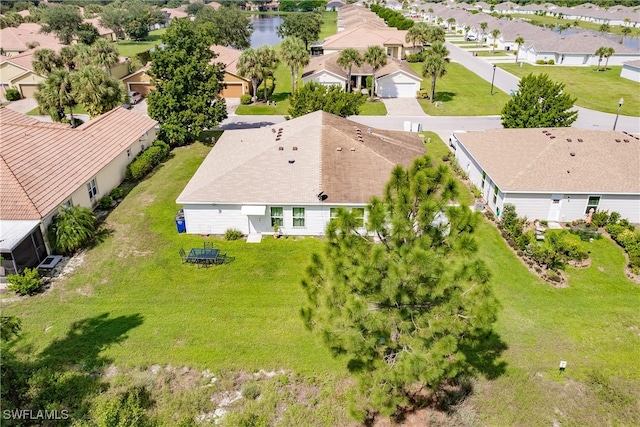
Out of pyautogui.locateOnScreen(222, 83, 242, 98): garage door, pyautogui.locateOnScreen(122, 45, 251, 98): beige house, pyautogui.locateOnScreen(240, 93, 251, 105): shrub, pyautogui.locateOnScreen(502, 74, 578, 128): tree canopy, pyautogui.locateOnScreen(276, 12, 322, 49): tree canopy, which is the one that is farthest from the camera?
pyautogui.locateOnScreen(276, 12, 322, 49): tree canopy

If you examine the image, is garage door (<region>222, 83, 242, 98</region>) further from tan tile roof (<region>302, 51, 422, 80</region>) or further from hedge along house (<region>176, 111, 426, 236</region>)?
hedge along house (<region>176, 111, 426, 236</region>)

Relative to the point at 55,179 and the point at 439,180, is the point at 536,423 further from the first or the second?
the point at 55,179

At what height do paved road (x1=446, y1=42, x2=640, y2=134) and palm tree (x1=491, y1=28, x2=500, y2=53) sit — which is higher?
palm tree (x1=491, y1=28, x2=500, y2=53)

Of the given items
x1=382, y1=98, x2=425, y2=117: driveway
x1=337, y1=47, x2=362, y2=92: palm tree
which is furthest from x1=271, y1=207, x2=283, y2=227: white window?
x1=337, y1=47, x2=362, y2=92: palm tree

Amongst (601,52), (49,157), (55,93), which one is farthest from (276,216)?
(601,52)

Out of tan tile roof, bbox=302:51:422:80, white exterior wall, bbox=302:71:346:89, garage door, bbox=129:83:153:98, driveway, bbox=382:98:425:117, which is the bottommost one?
driveway, bbox=382:98:425:117

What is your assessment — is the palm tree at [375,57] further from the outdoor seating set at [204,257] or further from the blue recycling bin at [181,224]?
the outdoor seating set at [204,257]

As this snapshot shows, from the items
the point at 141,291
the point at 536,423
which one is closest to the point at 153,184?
the point at 141,291

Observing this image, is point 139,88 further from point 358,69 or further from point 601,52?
point 601,52
